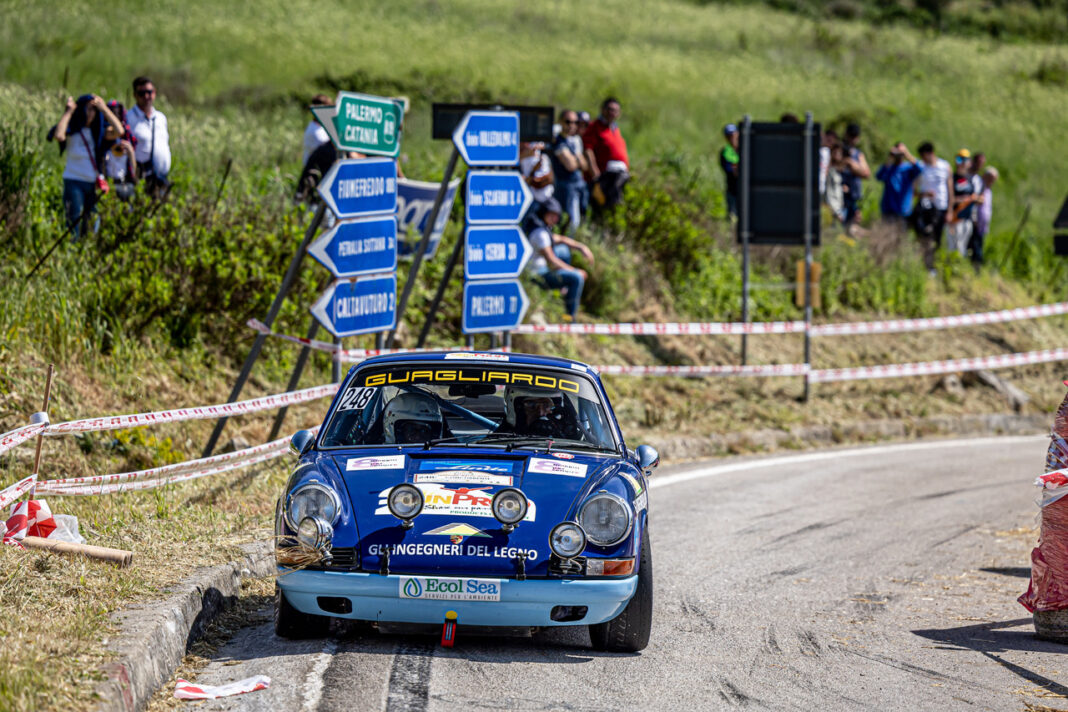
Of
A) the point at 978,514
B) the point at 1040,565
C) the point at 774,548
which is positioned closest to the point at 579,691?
the point at 1040,565

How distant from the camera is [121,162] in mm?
13742

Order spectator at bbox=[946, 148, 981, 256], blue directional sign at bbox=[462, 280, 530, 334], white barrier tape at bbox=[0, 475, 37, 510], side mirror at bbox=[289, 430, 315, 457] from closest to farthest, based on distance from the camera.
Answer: side mirror at bbox=[289, 430, 315, 457] < white barrier tape at bbox=[0, 475, 37, 510] < blue directional sign at bbox=[462, 280, 530, 334] < spectator at bbox=[946, 148, 981, 256]

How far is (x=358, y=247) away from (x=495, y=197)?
2.45 m

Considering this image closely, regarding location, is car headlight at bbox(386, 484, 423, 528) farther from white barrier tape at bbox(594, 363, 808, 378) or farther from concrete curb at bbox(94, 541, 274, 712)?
white barrier tape at bbox(594, 363, 808, 378)

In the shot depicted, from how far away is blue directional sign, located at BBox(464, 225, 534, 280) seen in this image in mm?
13496

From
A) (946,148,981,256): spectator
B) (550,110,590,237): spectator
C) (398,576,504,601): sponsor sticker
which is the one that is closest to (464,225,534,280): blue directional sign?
(550,110,590,237): spectator

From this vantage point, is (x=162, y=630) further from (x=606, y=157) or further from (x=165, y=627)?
(x=606, y=157)

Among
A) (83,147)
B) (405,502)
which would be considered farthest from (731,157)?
(405,502)

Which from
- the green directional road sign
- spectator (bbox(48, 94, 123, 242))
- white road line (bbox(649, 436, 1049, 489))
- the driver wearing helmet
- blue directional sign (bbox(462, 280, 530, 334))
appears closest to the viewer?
the driver wearing helmet

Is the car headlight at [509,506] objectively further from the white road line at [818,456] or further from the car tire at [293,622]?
the white road line at [818,456]

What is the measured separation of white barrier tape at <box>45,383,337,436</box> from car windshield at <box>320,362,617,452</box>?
1.84 metres

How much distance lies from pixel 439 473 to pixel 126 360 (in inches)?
257

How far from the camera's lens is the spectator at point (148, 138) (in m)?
14.1

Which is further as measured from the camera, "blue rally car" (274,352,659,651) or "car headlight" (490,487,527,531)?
"car headlight" (490,487,527,531)
